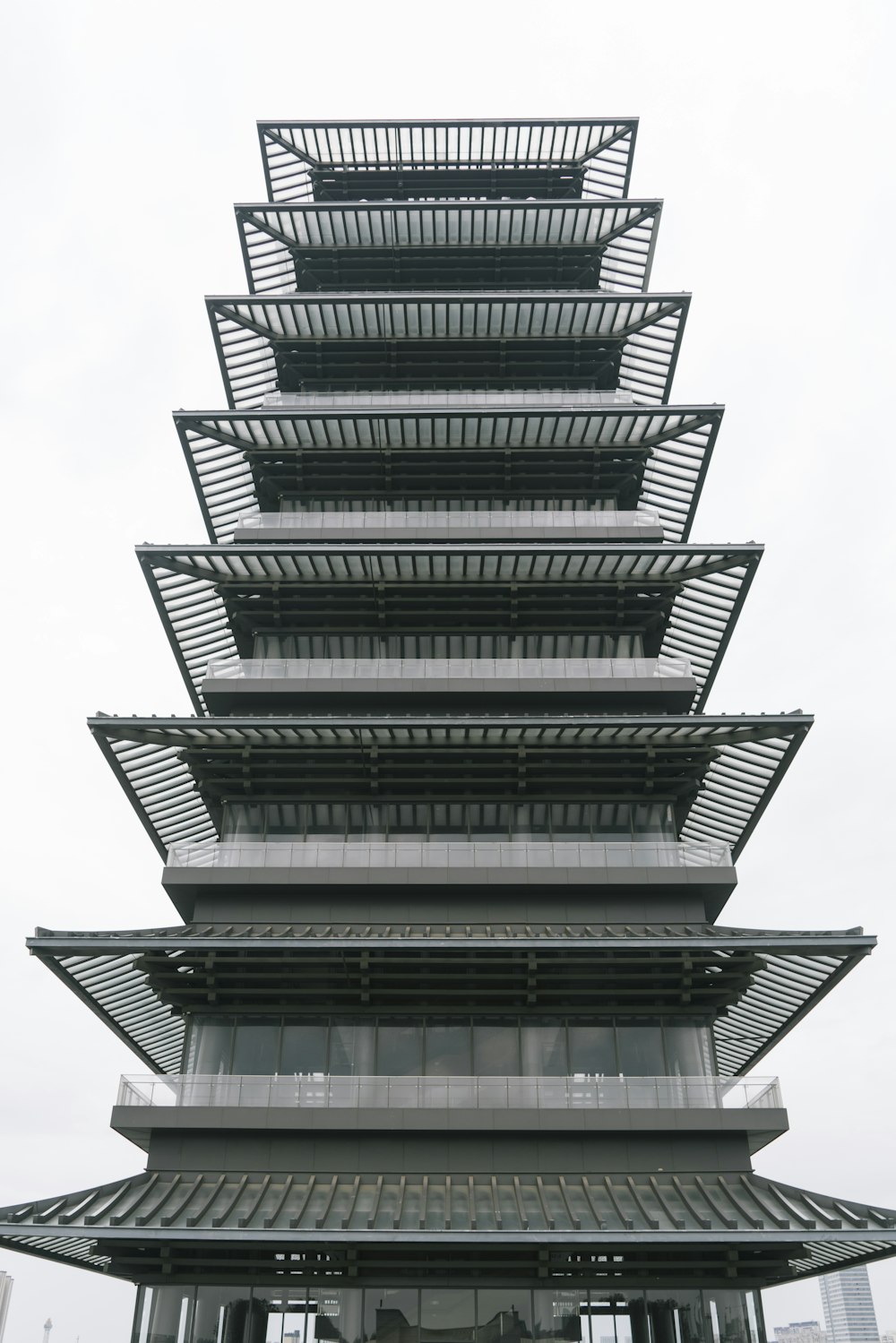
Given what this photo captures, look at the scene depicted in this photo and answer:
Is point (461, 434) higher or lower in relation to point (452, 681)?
higher

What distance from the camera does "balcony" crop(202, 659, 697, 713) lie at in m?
29.4

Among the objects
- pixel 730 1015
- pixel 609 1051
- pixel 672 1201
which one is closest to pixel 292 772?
pixel 609 1051

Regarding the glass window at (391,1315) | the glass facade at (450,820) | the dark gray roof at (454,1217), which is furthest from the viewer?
the glass facade at (450,820)

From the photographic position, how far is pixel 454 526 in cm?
3294

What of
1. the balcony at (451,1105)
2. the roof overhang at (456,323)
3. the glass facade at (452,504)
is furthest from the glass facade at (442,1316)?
the roof overhang at (456,323)

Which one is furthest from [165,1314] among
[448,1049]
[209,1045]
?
[448,1049]

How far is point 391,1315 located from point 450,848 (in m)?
9.78

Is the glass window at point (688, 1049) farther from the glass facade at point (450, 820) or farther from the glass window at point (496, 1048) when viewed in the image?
the glass facade at point (450, 820)

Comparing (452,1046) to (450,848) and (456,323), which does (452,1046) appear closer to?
(450,848)

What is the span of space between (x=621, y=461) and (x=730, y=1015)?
17.3 meters

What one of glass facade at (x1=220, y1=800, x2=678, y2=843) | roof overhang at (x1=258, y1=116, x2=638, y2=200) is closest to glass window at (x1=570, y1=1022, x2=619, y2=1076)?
glass facade at (x1=220, y1=800, x2=678, y2=843)

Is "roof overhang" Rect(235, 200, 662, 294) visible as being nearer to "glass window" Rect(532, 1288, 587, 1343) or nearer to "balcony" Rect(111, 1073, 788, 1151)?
"balcony" Rect(111, 1073, 788, 1151)

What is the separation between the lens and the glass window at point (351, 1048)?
24.3 meters

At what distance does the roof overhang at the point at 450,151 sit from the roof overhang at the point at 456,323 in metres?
7.94
